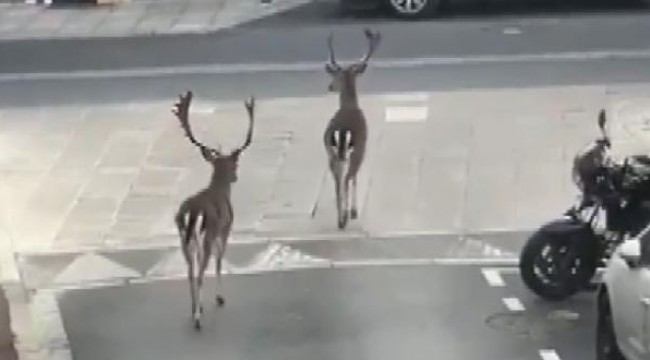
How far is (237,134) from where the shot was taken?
1653 centimetres

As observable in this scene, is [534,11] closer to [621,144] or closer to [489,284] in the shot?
[621,144]

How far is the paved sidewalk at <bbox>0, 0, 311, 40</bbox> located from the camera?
2234 cm

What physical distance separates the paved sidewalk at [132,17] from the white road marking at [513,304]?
11.4m

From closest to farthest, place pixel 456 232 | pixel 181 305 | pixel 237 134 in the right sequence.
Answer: pixel 181 305 < pixel 456 232 < pixel 237 134

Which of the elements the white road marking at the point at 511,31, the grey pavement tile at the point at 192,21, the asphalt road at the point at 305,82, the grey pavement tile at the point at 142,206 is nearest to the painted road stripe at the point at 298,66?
the asphalt road at the point at 305,82

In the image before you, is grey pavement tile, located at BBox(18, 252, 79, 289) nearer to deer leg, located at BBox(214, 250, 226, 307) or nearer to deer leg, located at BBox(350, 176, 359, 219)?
deer leg, located at BBox(214, 250, 226, 307)

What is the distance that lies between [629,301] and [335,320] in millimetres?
2624

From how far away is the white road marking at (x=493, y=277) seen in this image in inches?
466

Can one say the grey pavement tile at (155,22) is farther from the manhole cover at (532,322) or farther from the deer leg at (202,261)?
the manhole cover at (532,322)

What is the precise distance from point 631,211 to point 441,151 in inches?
181

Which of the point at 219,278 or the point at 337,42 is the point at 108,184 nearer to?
the point at 219,278

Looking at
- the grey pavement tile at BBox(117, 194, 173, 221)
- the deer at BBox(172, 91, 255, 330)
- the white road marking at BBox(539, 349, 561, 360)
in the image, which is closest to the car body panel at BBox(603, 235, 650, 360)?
the white road marking at BBox(539, 349, 561, 360)

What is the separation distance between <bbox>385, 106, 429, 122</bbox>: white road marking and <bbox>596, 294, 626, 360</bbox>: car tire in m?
6.90

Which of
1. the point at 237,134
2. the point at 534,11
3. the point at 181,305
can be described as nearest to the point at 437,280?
the point at 181,305
